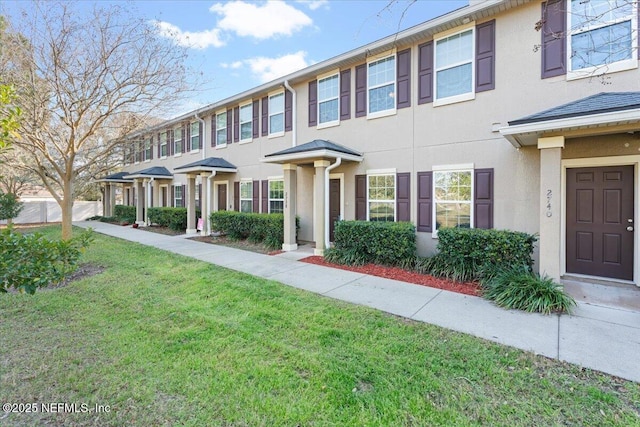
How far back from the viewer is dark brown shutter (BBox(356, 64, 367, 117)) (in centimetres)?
935

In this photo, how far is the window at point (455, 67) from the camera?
757cm

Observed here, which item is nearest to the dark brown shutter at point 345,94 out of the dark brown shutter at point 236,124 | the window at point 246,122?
the window at point 246,122

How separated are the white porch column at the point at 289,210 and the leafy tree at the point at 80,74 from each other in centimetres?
378

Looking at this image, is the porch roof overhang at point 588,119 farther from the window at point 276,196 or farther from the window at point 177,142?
the window at point 177,142

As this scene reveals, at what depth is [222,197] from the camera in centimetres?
1470

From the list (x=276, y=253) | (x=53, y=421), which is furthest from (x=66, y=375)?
(x=276, y=253)

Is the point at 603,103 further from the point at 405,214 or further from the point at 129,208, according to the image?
the point at 129,208

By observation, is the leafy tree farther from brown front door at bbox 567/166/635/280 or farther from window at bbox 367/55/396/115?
brown front door at bbox 567/166/635/280

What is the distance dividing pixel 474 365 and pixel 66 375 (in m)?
4.17

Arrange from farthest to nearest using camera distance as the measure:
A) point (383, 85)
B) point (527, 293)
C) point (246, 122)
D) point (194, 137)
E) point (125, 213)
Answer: point (125, 213), point (194, 137), point (246, 122), point (383, 85), point (527, 293)

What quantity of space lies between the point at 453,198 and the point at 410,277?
246 cm

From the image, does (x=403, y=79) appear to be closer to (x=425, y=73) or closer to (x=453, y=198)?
(x=425, y=73)

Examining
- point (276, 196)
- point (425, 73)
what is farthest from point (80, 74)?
point (425, 73)

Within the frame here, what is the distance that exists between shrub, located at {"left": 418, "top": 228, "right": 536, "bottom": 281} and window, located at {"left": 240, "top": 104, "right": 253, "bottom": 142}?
9.16m
